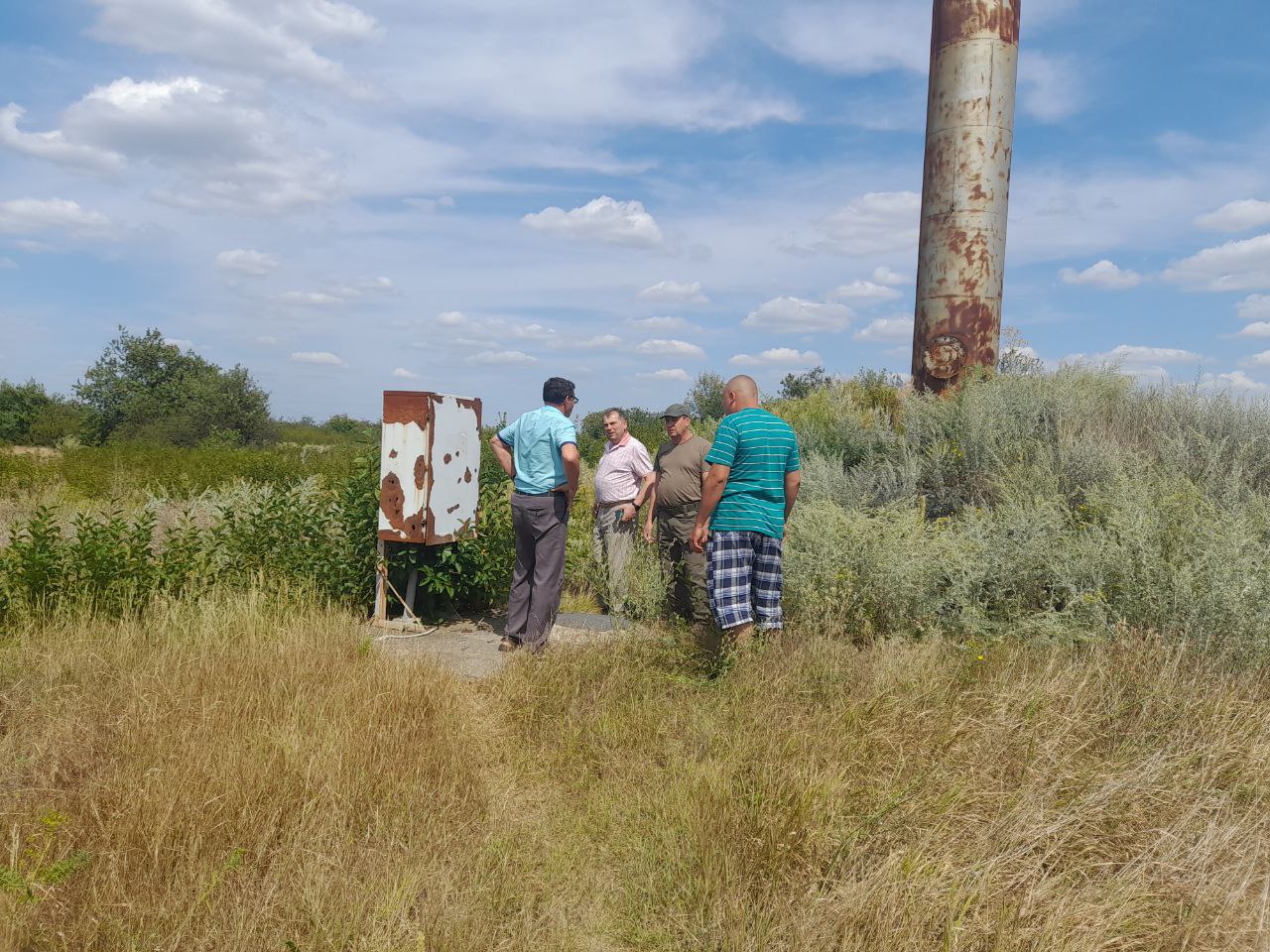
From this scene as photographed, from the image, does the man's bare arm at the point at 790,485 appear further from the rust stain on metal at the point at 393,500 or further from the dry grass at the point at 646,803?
the rust stain on metal at the point at 393,500

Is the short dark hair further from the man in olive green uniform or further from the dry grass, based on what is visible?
the dry grass

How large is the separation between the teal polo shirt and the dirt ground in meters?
1.05

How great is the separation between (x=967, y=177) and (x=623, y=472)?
4.00 metres

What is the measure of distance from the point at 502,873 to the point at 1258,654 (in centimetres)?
415

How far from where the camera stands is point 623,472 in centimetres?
768

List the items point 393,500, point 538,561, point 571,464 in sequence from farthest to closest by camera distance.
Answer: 1. point 393,500
2. point 538,561
3. point 571,464

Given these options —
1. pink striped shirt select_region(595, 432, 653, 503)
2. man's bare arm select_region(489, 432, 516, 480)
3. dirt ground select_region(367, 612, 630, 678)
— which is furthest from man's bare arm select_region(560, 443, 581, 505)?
pink striped shirt select_region(595, 432, 653, 503)

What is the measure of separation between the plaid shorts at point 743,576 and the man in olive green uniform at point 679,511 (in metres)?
1.30

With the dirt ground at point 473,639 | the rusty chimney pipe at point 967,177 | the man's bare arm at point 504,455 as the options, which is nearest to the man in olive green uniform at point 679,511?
the dirt ground at point 473,639

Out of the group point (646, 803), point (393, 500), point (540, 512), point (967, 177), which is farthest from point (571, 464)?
point (967, 177)

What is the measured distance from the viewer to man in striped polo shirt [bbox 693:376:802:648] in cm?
513

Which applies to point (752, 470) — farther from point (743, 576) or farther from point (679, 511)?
point (679, 511)

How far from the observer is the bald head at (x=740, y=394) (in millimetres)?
5418

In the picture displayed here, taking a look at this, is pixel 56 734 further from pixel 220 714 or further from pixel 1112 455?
pixel 1112 455
